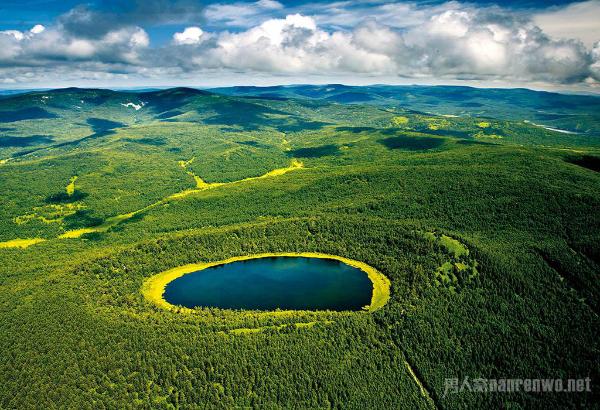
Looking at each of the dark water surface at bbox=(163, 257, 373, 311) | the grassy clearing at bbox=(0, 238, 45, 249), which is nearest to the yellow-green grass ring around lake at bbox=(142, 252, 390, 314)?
the dark water surface at bbox=(163, 257, 373, 311)

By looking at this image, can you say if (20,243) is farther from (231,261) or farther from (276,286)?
(276,286)

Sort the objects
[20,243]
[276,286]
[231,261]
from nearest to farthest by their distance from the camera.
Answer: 1. [276,286]
2. [231,261]
3. [20,243]

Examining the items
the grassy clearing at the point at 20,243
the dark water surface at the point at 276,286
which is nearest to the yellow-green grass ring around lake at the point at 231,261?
the dark water surface at the point at 276,286

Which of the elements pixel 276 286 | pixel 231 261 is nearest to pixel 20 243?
pixel 231 261

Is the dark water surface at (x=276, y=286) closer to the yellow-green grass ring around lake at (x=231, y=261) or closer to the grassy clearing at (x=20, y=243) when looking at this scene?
the yellow-green grass ring around lake at (x=231, y=261)

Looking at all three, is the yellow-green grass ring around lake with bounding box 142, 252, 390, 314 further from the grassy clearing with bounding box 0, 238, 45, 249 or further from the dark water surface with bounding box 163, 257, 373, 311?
the grassy clearing with bounding box 0, 238, 45, 249

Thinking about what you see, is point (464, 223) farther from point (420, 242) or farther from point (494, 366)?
point (494, 366)
